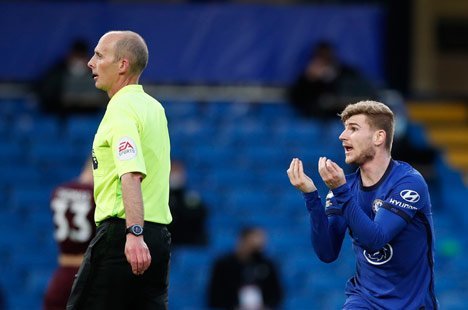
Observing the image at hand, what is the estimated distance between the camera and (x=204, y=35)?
1598cm

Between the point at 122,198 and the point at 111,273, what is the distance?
0.37 meters

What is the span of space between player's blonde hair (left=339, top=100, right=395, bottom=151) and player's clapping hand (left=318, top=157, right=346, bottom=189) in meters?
0.36

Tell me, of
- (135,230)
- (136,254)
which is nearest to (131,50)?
(135,230)

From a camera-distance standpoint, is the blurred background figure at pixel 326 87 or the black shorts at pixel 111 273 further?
the blurred background figure at pixel 326 87

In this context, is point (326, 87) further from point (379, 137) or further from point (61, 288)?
point (379, 137)

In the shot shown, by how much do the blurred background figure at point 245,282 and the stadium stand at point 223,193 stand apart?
0.70m

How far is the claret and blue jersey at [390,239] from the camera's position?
5859 mm

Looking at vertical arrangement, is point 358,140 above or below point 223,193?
below

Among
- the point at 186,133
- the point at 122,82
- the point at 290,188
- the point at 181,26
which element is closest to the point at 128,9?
the point at 181,26

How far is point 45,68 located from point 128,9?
4.23 feet

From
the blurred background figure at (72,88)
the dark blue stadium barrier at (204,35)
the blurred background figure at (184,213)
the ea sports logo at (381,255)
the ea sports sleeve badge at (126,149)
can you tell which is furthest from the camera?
the dark blue stadium barrier at (204,35)

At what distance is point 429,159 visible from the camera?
1512 cm

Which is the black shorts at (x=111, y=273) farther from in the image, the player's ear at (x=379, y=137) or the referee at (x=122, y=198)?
the player's ear at (x=379, y=137)

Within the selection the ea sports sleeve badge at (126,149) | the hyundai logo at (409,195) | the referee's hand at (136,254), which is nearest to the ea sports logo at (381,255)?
the hyundai logo at (409,195)
